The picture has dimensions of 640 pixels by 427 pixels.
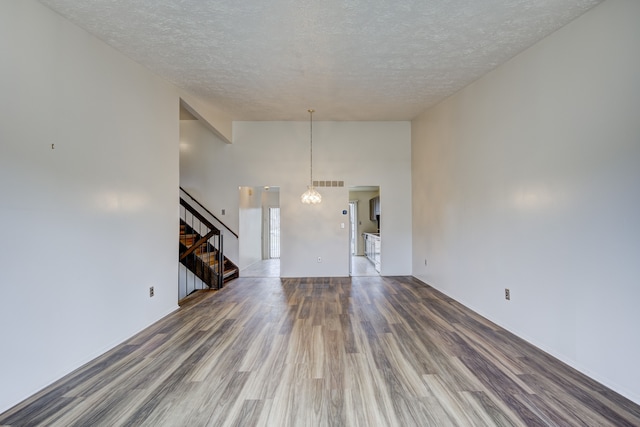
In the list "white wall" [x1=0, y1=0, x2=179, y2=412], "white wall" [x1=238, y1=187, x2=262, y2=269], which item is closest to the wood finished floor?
"white wall" [x1=0, y1=0, x2=179, y2=412]

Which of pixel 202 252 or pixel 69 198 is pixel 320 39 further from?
pixel 202 252

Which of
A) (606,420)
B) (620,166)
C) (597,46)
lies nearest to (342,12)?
(597,46)

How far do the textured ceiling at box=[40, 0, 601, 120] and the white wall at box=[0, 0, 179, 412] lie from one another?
1.38 ft

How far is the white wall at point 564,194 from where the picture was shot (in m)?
2.16

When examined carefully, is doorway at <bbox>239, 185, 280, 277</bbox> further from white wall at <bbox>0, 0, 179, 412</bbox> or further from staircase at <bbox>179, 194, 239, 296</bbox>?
white wall at <bbox>0, 0, 179, 412</bbox>

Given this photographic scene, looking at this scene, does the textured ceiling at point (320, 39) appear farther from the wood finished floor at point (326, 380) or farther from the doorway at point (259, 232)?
the wood finished floor at point (326, 380)

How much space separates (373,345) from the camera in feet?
9.71

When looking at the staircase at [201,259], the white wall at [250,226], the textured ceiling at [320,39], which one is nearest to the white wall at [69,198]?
the textured ceiling at [320,39]

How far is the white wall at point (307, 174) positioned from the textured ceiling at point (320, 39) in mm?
1876

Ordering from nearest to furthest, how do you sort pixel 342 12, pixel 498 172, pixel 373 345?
pixel 342 12 → pixel 373 345 → pixel 498 172

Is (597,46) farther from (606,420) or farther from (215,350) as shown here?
(215,350)

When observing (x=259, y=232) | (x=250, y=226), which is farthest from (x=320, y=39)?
(x=259, y=232)

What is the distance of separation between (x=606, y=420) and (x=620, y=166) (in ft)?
6.16

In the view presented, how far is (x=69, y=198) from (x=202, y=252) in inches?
141
